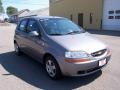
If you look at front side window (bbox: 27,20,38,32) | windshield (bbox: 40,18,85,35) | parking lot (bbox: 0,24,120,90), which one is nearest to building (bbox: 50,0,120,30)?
windshield (bbox: 40,18,85,35)

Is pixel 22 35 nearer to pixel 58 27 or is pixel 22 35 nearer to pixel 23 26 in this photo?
pixel 23 26

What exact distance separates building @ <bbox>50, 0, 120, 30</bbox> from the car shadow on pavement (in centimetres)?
1702

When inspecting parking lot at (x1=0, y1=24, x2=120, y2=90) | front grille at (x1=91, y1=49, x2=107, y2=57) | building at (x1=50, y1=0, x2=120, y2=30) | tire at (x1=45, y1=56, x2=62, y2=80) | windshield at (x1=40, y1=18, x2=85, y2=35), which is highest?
building at (x1=50, y1=0, x2=120, y2=30)

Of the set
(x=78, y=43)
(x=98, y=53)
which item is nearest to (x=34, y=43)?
(x=78, y=43)

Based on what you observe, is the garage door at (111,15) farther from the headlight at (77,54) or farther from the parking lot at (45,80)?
the headlight at (77,54)

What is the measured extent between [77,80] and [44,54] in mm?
1209

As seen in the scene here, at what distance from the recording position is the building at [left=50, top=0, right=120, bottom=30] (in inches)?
918

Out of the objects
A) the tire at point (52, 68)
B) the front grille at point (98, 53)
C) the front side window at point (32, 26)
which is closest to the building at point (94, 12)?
the front side window at point (32, 26)

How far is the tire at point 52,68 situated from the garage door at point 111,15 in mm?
18152

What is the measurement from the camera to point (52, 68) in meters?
5.69

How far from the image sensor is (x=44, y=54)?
597cm

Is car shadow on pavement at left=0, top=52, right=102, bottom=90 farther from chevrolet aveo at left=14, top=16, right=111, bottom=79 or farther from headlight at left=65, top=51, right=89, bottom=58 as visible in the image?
headlight at left=65, top=51, right=89, bottom=58

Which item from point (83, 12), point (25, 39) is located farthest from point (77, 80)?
point (83, 12)

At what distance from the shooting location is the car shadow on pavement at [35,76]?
17.6 ft
